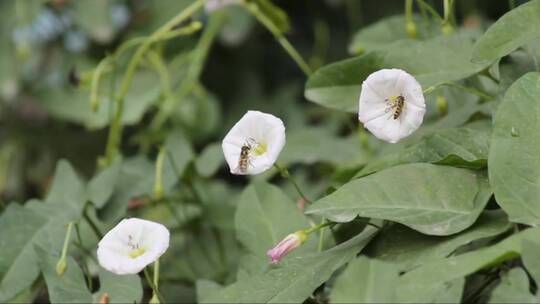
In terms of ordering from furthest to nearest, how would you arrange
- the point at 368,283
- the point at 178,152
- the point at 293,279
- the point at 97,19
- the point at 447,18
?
the point at 97,19, the point at 178,152, the point at 447,18, the point at 293,279, the point at 368,283

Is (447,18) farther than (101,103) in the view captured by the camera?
No

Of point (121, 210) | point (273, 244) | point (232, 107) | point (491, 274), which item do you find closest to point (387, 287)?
point (491, 274)

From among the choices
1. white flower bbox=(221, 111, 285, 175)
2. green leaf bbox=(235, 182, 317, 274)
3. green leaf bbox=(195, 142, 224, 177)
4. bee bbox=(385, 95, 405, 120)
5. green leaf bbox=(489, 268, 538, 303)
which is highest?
white flower bbox=(221, 111, 285, 175)

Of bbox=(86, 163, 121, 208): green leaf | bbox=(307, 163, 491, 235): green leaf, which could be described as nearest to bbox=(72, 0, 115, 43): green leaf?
bbox=(86, 163, 121, 208): green leaf

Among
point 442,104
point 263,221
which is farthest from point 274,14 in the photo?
point 263,221

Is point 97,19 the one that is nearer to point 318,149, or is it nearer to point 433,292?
point 318,149

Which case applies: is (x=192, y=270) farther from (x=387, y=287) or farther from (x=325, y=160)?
(x=387, y=287)

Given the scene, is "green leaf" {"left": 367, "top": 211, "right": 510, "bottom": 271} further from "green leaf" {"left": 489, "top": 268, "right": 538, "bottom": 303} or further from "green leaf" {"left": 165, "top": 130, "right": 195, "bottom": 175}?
"green leaf" {"left": 165, "top": 130, "right": 195, "bottom": 175}
